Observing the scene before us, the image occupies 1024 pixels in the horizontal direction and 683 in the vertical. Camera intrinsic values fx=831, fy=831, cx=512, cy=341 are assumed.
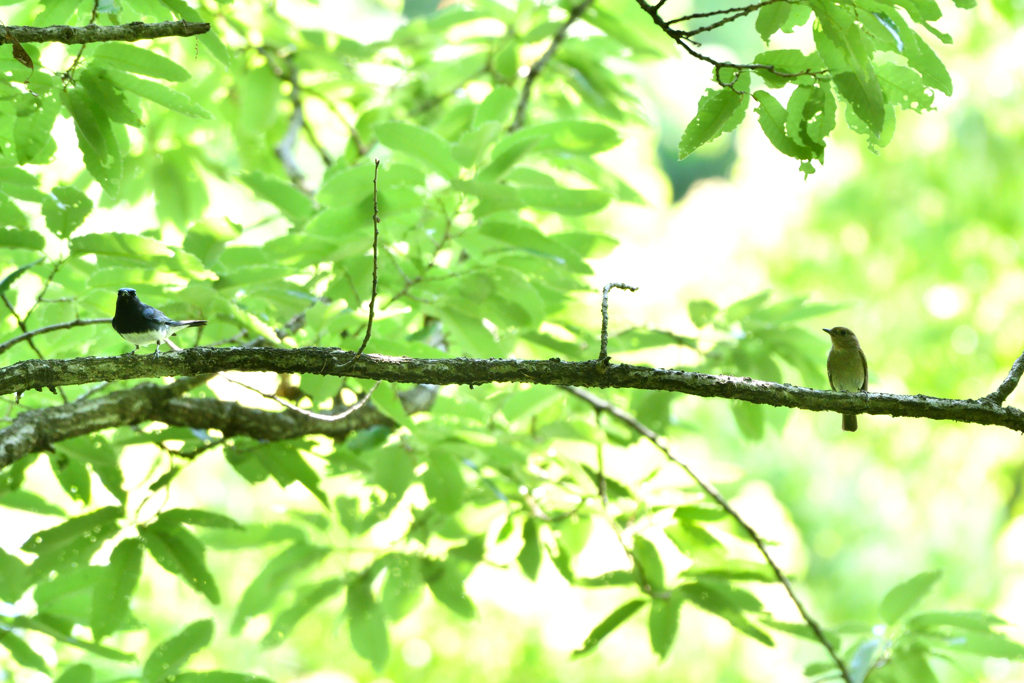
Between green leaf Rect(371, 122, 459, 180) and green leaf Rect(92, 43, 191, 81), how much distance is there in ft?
1.78

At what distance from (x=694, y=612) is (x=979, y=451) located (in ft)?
11.4

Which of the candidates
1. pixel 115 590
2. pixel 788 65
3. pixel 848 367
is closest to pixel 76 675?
pixel 115 590

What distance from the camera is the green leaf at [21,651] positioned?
246 centimetres

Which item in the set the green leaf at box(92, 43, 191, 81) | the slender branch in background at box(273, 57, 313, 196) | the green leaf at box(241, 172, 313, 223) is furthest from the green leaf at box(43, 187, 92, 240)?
the slender branch in background at box(273, 57, 313, 196)

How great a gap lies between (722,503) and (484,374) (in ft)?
4.11

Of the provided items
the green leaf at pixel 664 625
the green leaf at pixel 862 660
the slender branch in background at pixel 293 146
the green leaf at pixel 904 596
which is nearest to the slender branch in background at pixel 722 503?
the green leaf at pixel 862 660

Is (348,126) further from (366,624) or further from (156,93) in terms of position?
(366,624)

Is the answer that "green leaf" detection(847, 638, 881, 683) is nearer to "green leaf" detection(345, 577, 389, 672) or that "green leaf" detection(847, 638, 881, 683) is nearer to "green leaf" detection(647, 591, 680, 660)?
"green leaf" detection(647, 591, 680, 660)

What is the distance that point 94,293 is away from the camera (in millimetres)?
2361

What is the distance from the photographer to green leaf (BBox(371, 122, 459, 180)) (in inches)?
92.5

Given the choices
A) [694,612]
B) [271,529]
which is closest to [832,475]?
[694,612]

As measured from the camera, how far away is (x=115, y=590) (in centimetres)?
247

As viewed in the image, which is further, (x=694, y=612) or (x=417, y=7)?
(x=417, y=7)

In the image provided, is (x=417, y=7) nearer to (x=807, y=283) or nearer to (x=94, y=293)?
(x=807, y=283)
